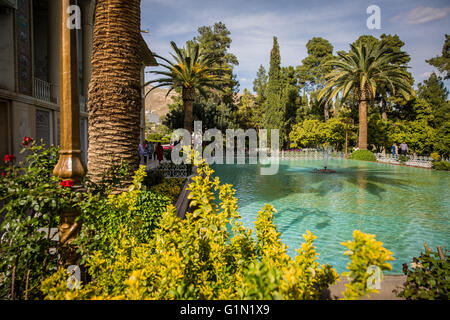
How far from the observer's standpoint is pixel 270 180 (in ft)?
55.2

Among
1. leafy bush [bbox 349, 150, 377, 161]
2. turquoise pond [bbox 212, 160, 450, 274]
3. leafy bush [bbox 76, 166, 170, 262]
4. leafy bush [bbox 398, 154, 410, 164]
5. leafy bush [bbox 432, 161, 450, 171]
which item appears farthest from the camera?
leafy bush [bbox 349, 150, 377, 161]

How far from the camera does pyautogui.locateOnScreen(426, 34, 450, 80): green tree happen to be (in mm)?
36881

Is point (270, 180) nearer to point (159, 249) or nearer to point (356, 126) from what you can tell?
point (159, 249)

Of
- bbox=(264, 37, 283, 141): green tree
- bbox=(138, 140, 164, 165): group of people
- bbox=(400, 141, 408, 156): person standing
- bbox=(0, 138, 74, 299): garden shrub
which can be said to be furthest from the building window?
bbox=(264, 37, 283, 141): green tree

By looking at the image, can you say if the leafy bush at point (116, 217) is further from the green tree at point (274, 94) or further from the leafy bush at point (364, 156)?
the green tree at point (274, 94)

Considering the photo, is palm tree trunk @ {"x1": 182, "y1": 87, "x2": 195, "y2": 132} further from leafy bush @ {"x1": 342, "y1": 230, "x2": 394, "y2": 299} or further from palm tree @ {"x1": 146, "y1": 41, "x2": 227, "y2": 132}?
leafy bush @ {"x1": 342, "y1": 230, "x2": 394, "y2": 299}

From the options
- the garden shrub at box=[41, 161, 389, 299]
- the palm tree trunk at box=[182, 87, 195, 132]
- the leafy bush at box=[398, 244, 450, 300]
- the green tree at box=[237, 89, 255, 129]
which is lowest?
the leafy bush at box=[398, 244, 450, 300]

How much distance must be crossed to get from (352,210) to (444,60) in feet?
133

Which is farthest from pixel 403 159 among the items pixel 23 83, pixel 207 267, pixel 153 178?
pixel 23 83

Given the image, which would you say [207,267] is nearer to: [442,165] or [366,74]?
[442,165]

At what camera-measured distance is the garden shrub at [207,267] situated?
6.11 ft

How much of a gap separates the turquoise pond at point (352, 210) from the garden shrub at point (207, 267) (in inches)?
153

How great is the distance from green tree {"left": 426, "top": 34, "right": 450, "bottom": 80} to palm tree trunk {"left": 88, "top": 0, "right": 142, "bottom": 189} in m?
45.5
